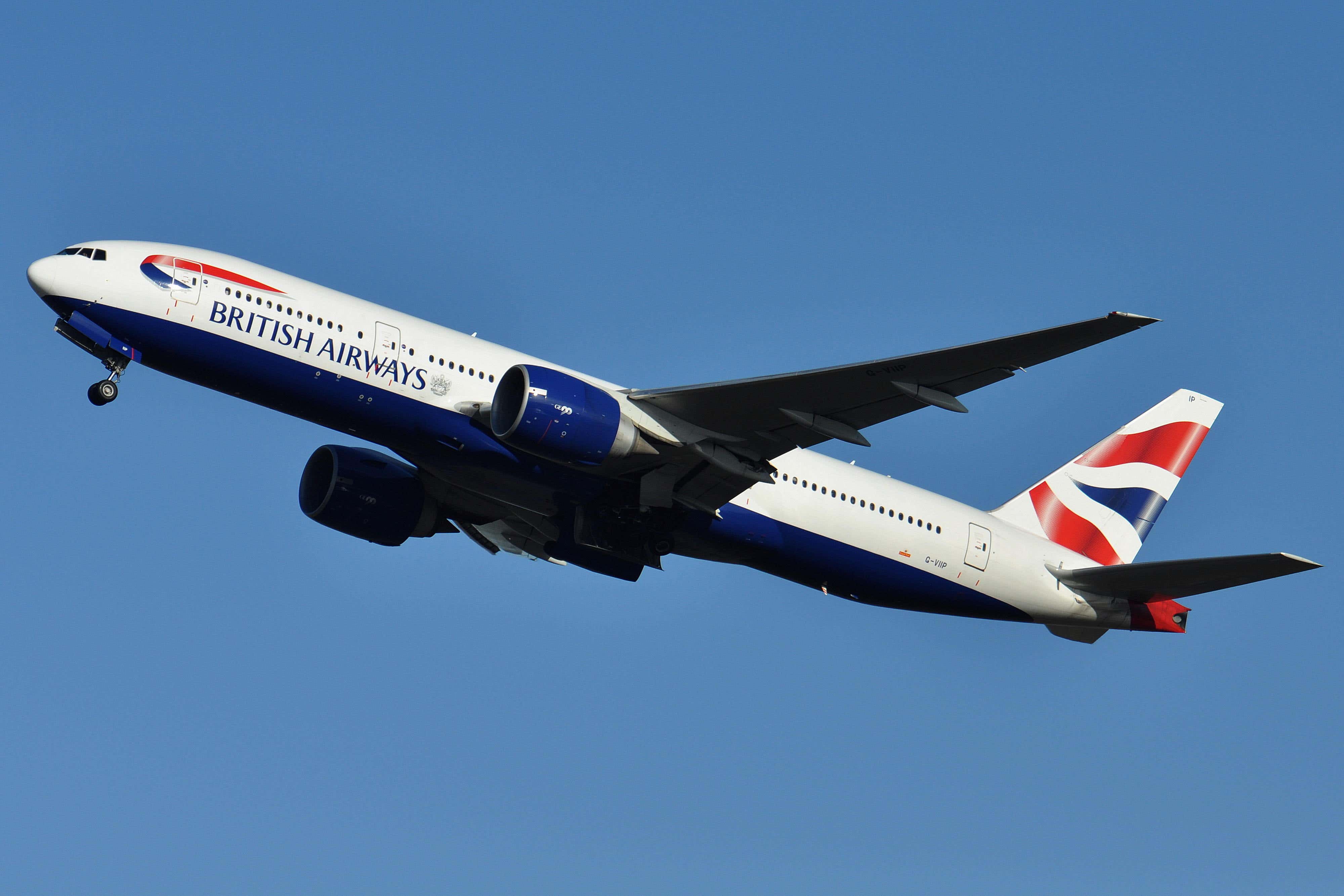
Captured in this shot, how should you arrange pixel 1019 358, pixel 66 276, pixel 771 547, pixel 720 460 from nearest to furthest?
pixel 1019 358 → pixel 66 276 → pixel 720 460 → pixel 771 547

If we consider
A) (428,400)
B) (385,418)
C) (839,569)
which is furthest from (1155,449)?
(385,418)

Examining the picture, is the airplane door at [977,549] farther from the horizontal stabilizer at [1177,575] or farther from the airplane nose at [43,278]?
the airplane nose at [43,278]

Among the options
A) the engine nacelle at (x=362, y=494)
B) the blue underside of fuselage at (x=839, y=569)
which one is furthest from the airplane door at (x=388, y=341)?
the blue underside of fuselage at (x=839, y=569)

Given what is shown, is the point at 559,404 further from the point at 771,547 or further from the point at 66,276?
the point at 66,276

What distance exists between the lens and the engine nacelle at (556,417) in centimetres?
2680

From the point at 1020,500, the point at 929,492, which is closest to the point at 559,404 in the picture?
the point at 929,492

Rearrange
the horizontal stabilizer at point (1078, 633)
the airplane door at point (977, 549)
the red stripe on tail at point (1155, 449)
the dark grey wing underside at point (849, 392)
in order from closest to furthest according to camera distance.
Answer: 1. the dark grey wing underside at point (849, 392)
2. the airplane door at point (977, 549)
3. the horizontal stabilizer at point (1078, 633)
4. the red stripe on tail at point (1155, 449)

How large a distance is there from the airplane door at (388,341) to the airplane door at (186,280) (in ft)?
11.1

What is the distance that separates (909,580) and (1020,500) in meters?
5.18

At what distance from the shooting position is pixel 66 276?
26.8 m

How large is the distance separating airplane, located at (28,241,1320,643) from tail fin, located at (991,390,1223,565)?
1.10 meters

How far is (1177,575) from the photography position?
102ft

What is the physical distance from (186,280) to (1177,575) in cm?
2152

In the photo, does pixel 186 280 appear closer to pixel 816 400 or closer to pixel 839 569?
pixel 816 400
